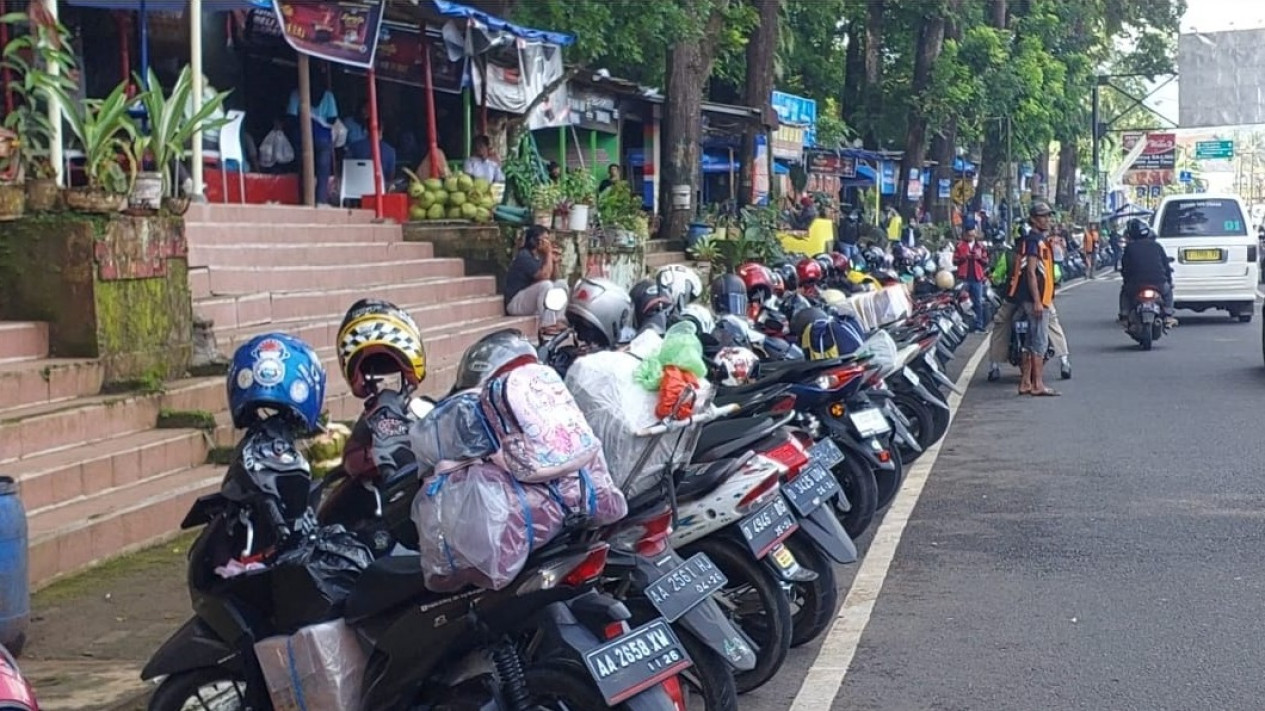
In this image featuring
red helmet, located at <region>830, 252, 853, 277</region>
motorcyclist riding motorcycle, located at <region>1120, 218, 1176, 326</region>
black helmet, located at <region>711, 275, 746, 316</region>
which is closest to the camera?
black helmet, located at <region>711, 275, 746, 316</region>

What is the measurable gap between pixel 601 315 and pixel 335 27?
29.7 ft

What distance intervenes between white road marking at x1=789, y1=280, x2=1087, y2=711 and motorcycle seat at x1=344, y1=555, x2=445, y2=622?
175 cm

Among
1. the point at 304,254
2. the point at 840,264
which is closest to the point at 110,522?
the point at 304,254

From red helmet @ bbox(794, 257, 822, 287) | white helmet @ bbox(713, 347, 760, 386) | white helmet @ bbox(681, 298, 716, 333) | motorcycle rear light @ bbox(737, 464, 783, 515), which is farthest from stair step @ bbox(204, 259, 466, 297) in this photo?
motorcycle rear light @ bbox(737, 464, 783, 515)

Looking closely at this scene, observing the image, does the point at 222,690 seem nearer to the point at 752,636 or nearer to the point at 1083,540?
the point at 752,636

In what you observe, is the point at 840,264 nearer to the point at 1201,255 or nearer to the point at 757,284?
the point at 757,284

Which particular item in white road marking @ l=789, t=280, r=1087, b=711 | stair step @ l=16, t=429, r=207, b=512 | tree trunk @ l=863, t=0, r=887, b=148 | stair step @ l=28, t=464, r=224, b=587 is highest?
tree trunk @ l=863, t=0, r=887, b=148

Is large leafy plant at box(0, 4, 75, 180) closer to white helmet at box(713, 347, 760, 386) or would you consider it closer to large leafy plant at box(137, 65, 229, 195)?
large leafy plant at box(137, 65, 229, 195)

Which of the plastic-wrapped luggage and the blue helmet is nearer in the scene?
the plastic-wrapped luggage

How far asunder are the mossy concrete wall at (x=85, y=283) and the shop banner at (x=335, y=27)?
5.55 metres

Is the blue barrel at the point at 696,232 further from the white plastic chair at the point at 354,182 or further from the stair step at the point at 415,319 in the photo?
the stair step at the point at 415,319

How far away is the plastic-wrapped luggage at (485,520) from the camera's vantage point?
4.10 metres

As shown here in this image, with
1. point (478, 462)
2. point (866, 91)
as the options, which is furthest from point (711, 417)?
point (866, 91)

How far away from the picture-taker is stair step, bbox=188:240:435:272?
38.5ft
